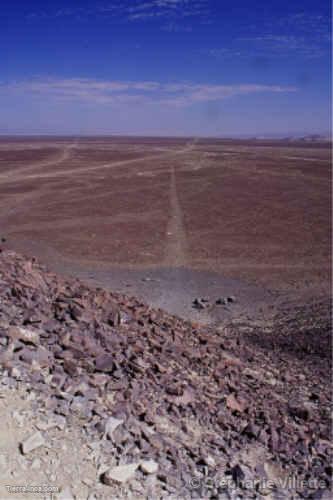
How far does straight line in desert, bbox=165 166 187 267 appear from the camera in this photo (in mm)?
18234

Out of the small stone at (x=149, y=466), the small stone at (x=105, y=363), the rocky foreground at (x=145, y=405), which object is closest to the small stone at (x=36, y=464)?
the rocky foreground at (x=145, y=405)

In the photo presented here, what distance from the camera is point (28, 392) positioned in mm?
4930

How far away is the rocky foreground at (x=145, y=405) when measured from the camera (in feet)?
14.3

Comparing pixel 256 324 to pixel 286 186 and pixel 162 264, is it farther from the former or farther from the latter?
pixel 286 186

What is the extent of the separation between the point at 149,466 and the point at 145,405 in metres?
1.01

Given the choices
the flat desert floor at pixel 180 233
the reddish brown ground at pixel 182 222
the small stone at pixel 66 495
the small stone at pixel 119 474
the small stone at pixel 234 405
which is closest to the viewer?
the small stone at pixel 66 495

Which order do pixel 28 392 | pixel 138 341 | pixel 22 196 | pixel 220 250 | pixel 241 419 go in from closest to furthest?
pixel 28 392 < pixel 241 419 < pixel 138 341 < pixel 220 250 < pixel 22 196

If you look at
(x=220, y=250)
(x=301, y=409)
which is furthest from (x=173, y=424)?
(x=220, y=250)

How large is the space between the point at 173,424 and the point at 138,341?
188 centimetres

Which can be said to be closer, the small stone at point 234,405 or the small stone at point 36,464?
the small stone at point 36,464

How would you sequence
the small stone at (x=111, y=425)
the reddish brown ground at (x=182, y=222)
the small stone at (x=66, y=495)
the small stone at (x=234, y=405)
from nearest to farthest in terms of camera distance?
1. the small stone at (x=66, y=495)
2. the small stone at (x=111, y=425)
3. the small stone at (x=234, y=405)
4. the reddish brown ground at (x=182, y=222)

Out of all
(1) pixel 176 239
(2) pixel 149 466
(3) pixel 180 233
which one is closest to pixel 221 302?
(1) pixel 176 239

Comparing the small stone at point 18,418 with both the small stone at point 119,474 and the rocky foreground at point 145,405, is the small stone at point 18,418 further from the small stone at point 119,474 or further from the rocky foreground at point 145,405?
the small stone at point 119,474

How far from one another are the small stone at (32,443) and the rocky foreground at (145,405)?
0.03 feet
